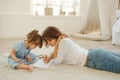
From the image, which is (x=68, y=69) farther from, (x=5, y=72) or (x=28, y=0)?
(x=28, y=0)

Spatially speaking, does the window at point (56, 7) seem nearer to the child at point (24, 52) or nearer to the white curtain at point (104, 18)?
the white curtain at point (104, 18)

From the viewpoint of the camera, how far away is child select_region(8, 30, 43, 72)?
1.89 metres

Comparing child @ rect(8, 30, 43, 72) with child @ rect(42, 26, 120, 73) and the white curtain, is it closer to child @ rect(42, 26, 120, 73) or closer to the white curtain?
child @ rect(42, 26, 120, 73)

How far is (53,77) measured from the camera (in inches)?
68.5

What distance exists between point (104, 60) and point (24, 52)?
0.83 meters

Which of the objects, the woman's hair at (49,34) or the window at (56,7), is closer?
the woman's hair at (49,34)

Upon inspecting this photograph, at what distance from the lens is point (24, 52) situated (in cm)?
206

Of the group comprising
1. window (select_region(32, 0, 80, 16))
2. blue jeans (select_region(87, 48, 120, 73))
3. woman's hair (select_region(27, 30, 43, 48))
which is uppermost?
window (select_region(32, 0, 80, 16))

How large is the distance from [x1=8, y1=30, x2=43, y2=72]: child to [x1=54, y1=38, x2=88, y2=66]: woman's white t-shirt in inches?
8.7

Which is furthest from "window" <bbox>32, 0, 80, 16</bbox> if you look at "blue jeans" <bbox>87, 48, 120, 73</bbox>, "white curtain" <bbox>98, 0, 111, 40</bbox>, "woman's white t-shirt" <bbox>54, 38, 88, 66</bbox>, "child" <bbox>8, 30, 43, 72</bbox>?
"blue jeans" <bbox>87, 48, 120, 73</bbox>

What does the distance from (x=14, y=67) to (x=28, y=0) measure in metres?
2.52

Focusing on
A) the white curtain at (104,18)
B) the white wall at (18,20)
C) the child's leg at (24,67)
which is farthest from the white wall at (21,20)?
the child's leg at (24,67)

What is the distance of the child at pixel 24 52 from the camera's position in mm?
1890

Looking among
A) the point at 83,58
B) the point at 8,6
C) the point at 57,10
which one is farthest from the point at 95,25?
the point at 83,58
